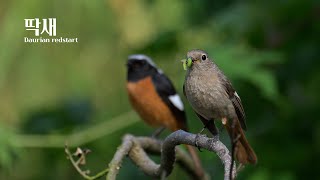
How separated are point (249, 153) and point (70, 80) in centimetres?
274

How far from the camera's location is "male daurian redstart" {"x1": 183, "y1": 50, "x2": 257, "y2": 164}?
3.48m

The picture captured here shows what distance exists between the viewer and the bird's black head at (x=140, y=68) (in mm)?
6941

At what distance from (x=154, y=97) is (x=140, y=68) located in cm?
36

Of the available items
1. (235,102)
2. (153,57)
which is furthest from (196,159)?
(235,102)

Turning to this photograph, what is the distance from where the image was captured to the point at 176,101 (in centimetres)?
657

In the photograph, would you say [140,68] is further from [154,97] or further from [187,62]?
[187,62]

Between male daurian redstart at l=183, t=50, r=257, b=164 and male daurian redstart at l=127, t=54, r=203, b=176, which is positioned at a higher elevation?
male daurian redstart at l=183, t=50, r=257, b=164

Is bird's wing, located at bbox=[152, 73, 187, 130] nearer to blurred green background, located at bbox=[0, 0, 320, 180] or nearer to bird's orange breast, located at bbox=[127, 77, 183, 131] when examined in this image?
bird's orange breast, located at bbox=[127, 77, 183, 131]

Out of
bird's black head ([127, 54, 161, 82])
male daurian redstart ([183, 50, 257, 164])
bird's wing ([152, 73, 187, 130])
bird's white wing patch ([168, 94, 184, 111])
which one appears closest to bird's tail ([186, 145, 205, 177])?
male daurian redstart ([183, 50, 257, 164])

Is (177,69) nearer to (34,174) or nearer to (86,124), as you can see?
(86,124)

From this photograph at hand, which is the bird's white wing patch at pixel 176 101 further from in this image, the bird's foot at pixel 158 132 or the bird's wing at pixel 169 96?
the bird's foot at pixel 158 132

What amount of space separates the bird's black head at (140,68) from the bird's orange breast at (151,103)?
95 mm

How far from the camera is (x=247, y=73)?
5.03m

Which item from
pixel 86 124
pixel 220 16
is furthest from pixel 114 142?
pixel 220 16
